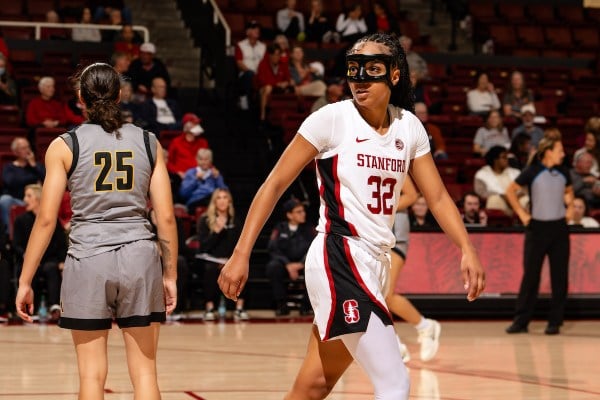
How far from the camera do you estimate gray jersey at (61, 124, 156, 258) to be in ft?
15.7

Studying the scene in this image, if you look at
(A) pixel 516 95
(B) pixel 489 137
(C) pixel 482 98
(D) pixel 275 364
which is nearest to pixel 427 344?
(D) pixel 275 364

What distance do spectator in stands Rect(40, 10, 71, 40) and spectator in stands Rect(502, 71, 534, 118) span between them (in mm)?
6807

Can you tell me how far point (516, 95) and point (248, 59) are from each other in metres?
4.29

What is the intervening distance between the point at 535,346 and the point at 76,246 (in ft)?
22.7

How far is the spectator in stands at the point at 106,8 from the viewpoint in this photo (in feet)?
58.6

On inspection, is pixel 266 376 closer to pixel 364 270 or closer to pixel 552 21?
pixel 364 270

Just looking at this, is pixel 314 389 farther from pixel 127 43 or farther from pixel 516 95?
pixel 516 95

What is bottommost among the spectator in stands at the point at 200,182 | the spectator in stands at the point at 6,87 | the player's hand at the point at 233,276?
the player's hand at the point at 233,276

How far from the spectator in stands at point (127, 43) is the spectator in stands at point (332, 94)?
266cm

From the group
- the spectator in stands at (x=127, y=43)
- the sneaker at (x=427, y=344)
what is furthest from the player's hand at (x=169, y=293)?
the spectator in stands at (x=127, y=43)

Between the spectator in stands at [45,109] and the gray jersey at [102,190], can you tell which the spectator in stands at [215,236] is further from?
the gray jersey at [102,190]

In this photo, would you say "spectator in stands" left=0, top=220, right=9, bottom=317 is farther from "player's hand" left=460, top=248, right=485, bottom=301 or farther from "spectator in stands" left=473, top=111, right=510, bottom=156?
"player's hand" left=460, top=248, right=485, bottom=301

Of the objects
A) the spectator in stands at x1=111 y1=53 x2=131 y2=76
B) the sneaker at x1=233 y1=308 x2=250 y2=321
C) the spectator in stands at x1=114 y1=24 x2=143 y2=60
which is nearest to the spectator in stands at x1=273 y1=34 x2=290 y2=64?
the spectator in stands at x1=114 y1=24 x2=143 y2=60

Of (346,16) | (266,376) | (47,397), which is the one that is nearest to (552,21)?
(346,16)
